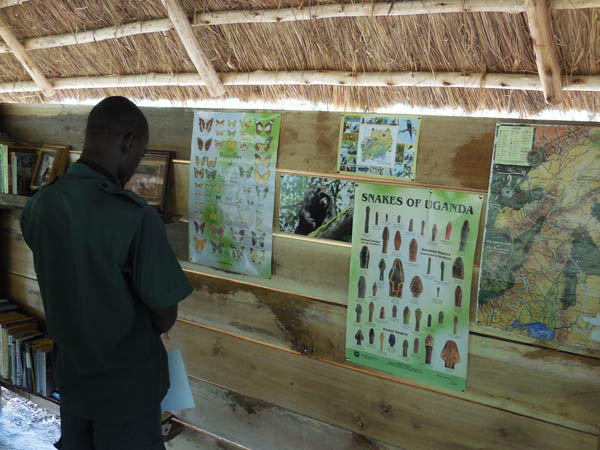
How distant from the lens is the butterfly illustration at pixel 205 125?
1959mm

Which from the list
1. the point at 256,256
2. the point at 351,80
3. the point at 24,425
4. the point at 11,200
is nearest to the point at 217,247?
the point at 256,256

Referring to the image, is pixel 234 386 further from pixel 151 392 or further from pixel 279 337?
pixel 151 392

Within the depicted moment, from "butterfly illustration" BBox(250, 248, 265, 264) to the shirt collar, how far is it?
73cm

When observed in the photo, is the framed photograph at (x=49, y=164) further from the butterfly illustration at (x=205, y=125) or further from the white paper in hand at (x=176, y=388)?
the white paper in hand at (x=176, y=388)

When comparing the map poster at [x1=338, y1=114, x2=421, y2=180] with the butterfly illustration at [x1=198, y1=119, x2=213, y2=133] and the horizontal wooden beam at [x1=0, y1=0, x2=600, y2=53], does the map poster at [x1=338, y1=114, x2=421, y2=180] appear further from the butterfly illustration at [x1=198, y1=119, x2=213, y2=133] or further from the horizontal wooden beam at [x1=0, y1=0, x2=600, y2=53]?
the horizontal wooden beam at [x1=0, y1=0, x2=600, y2=53]

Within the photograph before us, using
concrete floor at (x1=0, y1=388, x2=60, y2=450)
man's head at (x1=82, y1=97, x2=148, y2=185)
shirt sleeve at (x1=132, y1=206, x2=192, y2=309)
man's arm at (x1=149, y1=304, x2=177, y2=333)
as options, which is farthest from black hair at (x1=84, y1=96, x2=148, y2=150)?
concrete floor at (x1=0, y1=388, x2=60, y2=450)

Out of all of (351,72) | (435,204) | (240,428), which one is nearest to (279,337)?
(240,428)

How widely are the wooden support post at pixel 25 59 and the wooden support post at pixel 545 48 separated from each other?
3.40m

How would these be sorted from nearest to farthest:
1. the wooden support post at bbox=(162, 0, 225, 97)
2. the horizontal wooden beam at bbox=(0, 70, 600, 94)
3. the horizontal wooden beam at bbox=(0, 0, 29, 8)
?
the horizontal wooden beam at bbox=(0, 70, 600, 94)
the wooden support post at bbox=(162, 0, 225, 97)
the horizontal wooden beam at bbox=(0, 0, 29, 8)

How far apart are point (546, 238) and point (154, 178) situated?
1603 millimetres

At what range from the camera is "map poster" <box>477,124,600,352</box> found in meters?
1.28

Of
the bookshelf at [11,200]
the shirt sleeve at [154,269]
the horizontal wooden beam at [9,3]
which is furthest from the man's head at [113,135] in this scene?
the horizontal wooden beam at [9,3]

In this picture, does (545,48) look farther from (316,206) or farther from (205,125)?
(205,125)

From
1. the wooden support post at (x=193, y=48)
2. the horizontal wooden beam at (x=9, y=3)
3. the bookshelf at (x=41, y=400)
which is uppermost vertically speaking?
the horizontal wooden beam at (x=9, y=3)
